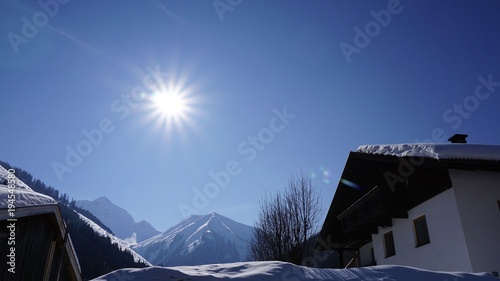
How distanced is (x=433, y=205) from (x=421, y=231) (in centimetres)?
138

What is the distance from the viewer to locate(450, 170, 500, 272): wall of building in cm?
988

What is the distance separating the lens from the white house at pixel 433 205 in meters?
10.2

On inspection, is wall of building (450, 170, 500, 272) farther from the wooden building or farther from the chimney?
the wooden building

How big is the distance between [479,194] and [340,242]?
369 inches

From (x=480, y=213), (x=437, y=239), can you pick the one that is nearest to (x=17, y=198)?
(x=437, y=239)

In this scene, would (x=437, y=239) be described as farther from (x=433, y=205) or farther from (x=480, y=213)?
(x=480, y=213)

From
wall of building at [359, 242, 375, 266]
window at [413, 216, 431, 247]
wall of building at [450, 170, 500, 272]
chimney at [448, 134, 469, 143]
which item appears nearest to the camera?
wall of building at [450, 170, 500, 272]

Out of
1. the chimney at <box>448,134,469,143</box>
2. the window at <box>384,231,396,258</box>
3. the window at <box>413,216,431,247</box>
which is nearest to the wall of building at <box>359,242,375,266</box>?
the window at <box>384,231,396,258</box>

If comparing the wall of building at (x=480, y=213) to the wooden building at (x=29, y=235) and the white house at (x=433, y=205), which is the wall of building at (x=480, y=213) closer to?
the white house at (x=433, y=205)

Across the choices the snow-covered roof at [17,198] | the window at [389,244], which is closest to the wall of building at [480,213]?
the window at [389,244]

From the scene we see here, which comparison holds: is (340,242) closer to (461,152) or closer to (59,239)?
(461,152)

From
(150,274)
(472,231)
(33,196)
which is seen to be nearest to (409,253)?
(472,231)

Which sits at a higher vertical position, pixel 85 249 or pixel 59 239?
pixel 85 249

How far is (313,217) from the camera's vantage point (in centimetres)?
1836
